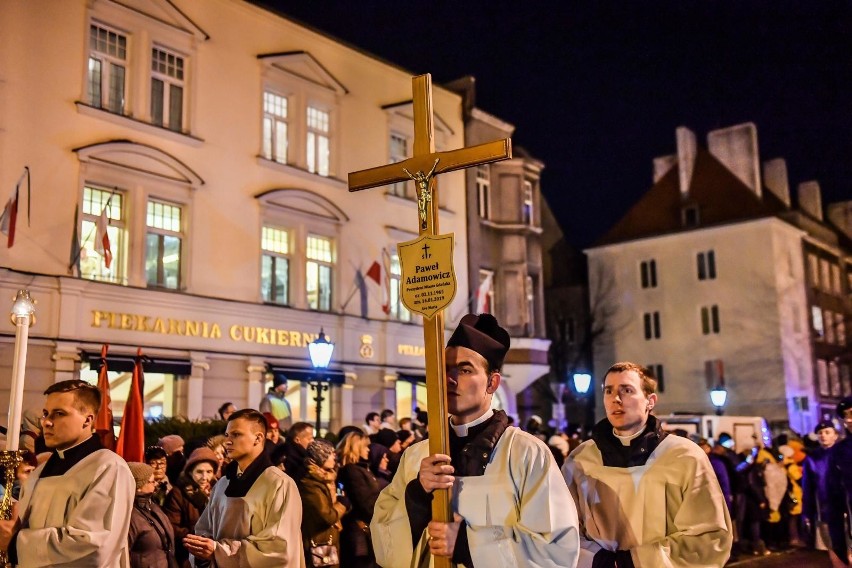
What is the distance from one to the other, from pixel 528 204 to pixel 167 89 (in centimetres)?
1401

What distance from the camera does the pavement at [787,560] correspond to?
48.2ft

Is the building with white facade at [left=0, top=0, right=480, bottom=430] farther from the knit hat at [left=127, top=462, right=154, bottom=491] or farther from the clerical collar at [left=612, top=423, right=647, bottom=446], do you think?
the clerical collar at [left=612, top=423, right=647, bottom=446]

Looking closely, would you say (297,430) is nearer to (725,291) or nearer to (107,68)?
(107,68)

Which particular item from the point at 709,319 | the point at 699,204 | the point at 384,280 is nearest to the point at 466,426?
the point at 384,280

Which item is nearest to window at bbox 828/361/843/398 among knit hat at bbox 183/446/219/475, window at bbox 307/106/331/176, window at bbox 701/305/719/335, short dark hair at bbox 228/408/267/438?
window at bbox 701/305/719/335

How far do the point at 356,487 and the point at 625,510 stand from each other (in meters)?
4.74

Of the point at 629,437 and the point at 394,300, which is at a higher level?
the point at 394,300

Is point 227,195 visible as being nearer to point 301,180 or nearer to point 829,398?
point 301,180

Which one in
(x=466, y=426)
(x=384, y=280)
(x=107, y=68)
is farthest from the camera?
(x=384, y=280)

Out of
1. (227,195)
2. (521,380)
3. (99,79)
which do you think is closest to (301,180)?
(227,195)

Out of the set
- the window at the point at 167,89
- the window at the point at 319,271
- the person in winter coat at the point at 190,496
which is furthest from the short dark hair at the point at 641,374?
the window at the point at 319,271

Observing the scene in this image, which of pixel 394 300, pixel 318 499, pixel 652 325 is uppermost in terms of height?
pixel 652 325

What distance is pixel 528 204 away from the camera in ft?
98.4

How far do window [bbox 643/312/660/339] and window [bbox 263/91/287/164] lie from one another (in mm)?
26183
